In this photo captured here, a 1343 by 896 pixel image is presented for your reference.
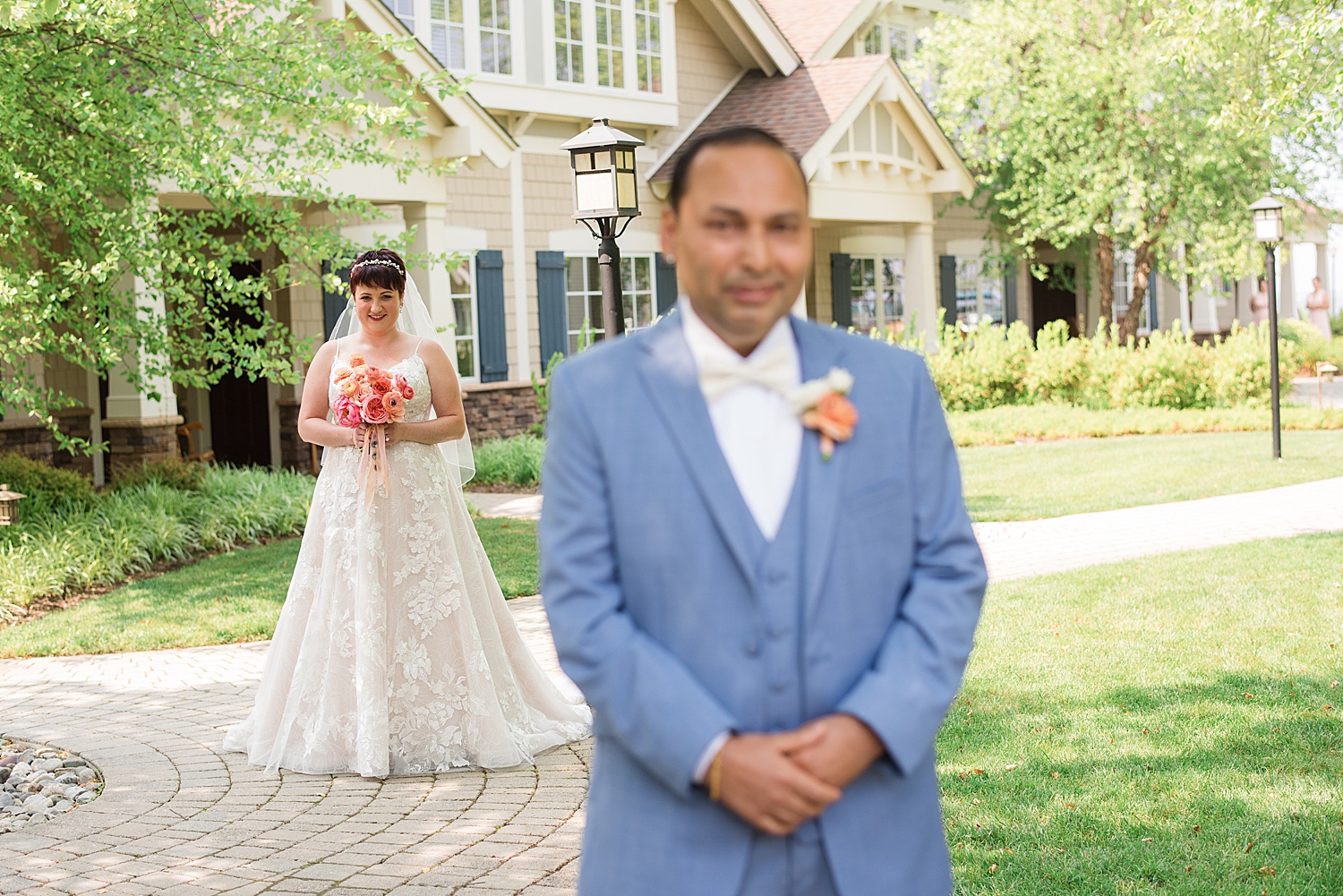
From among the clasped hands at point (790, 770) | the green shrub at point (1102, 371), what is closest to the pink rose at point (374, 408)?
the clasped hands at point (790, 770)

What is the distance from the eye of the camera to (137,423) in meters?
Result: 13.0

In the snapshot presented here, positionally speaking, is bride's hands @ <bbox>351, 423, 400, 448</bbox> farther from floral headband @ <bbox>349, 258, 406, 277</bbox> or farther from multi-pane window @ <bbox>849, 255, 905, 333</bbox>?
multi-pane window @ <bbox>849, 255, 905, 333</bbox>

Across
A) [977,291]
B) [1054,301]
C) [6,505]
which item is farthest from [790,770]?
[1054,301]

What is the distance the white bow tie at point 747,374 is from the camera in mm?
2191

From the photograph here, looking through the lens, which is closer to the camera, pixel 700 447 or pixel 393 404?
pixel 700 447

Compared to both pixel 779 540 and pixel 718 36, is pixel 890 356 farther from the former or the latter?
pixel 718 36

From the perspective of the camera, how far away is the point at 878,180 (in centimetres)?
2102

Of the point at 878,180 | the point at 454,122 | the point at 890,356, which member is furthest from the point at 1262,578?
the point at 878,180

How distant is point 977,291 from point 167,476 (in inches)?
688

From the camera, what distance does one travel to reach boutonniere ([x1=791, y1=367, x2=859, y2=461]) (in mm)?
2170

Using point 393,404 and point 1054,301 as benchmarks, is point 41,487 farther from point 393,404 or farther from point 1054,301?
point 1054,301

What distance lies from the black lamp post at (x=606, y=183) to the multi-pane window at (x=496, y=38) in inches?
390

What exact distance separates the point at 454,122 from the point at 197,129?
18.0 ft

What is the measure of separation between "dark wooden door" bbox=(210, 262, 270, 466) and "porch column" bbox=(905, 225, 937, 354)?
10.5m
